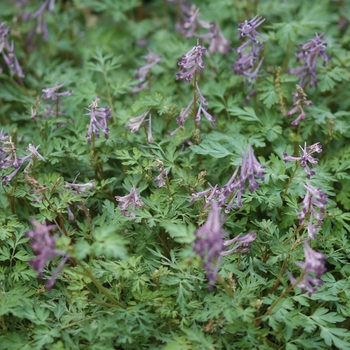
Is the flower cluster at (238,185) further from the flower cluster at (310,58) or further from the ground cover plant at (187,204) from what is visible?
the flower cluster at (310,58)

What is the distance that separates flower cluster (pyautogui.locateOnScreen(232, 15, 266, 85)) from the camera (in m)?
2.67

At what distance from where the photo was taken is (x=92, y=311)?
215 centimetres

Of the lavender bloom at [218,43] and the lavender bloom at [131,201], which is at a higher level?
the lavender bloom at [218,43]

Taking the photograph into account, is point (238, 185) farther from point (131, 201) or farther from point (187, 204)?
point (131, 201)

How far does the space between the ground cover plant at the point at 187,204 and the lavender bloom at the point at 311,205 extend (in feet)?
0.04

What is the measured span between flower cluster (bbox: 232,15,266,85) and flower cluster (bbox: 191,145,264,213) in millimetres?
805

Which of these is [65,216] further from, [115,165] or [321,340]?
[321,340]

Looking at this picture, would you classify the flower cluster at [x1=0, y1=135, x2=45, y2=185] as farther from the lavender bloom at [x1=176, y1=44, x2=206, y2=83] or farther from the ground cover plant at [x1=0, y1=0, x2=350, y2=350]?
the lavender bloom at [x1=176, y1=44, x2=206, y2=83]

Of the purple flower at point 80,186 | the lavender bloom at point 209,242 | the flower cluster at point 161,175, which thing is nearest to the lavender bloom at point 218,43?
the flower cluster at point 161,175

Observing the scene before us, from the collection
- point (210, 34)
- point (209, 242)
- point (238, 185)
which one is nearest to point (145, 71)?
point (210, 34)

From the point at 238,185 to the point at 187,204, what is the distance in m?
0.33

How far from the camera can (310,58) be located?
111 inches

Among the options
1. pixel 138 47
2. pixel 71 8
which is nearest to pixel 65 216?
pixel 138 47

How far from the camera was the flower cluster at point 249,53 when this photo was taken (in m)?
2.67
